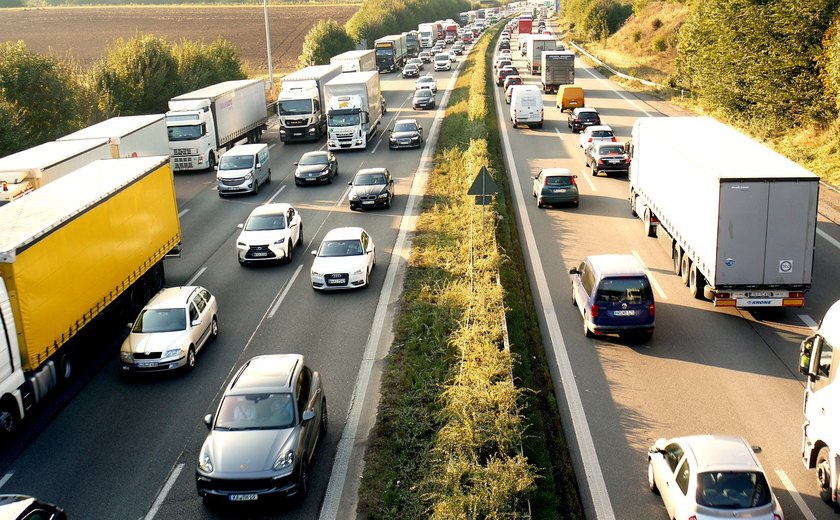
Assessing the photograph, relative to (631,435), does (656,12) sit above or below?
above

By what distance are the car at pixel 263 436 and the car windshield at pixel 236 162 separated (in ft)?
71.0

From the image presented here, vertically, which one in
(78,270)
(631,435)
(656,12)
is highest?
(656,12)

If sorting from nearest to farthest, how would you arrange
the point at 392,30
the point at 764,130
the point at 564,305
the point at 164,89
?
1. the point at 564,305
2. the point at 764,130
3. the point at 164,89
4. the point at 392,30

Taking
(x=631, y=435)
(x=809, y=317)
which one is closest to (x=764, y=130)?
(x=809, y=317)

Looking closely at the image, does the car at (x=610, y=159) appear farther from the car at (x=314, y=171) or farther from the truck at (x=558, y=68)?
the truck at (x=558, y=68)

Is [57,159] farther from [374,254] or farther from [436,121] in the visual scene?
[436,121]

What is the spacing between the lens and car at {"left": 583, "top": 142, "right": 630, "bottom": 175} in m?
35.5

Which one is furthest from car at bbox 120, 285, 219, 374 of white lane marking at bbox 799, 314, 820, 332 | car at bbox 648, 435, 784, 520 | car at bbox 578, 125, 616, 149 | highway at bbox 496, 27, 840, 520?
car at bbox 578, 125, 616, 149

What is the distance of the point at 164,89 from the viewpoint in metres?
51.6

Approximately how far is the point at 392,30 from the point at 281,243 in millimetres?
95772

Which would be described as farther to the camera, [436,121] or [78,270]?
[436,121]

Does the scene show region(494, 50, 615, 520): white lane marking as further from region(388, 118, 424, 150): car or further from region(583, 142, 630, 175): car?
region(388, 118, 424, 150): car

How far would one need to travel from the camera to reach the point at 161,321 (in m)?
18.6

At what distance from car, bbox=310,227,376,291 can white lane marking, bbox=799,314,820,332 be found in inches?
420
